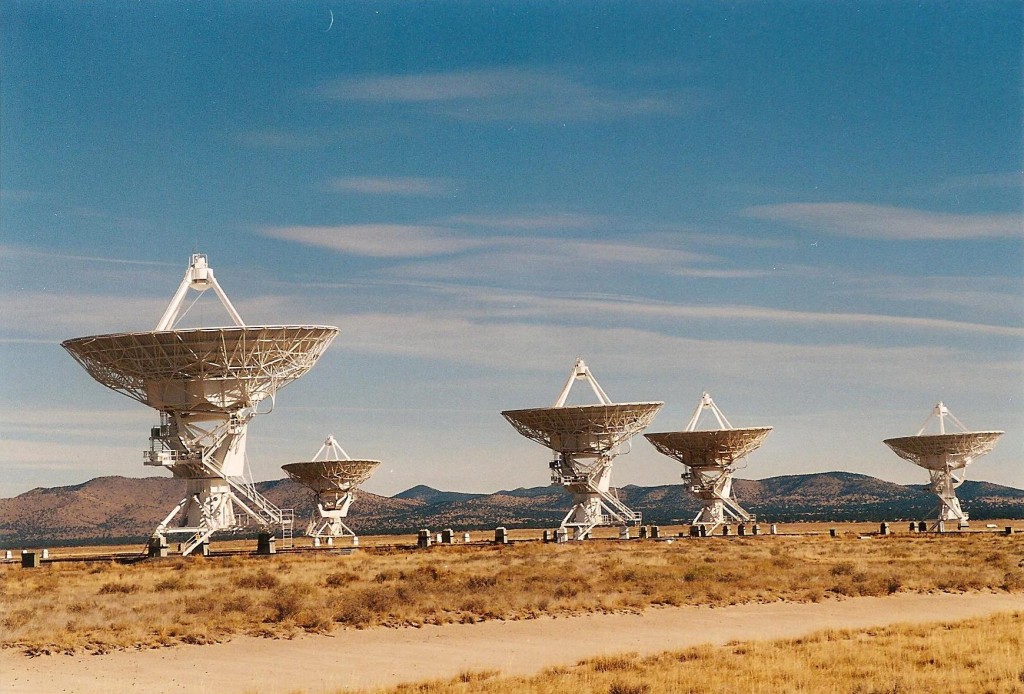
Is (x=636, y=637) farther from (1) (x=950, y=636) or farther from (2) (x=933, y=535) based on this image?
(2) (x=933, y=535)

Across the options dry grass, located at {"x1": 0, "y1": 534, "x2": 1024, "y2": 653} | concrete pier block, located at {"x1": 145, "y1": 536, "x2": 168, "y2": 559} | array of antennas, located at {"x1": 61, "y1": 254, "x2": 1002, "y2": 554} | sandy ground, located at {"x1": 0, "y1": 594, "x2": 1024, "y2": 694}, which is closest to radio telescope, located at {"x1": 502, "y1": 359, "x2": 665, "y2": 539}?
array of antennas, located at {"x1": 61, "y1": 254, "x2": 1002, "y2": 554}

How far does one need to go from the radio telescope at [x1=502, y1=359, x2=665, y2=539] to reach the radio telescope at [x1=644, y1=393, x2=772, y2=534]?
6.63 m

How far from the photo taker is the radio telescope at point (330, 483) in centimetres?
8025

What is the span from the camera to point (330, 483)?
81312 millimetres

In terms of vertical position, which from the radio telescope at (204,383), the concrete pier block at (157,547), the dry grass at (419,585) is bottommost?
the dry grass at (419,585)

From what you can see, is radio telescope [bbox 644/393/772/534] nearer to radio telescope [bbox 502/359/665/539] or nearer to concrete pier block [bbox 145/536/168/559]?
radio telescope [bbox 502/359/665/539]

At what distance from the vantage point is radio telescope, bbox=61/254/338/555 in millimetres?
51625

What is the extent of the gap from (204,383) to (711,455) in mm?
36815

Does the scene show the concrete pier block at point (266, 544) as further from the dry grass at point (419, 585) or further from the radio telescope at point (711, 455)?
the radio telescope at point (711, 455)

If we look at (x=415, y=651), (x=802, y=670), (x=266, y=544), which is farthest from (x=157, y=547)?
(x=802, y=670)

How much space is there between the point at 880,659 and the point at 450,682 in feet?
28.7

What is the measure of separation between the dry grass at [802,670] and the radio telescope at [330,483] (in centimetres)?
5633

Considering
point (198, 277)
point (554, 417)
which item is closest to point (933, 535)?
point (554, 417)

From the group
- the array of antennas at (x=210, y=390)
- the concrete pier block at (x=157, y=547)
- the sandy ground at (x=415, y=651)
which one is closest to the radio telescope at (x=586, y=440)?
the array of antennas at (x=210, y=390)
